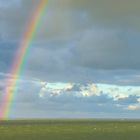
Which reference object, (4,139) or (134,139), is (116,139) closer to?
(134,139)

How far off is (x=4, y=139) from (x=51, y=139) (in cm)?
796

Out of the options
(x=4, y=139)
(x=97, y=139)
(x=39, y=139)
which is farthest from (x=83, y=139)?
(x=4, y=139)

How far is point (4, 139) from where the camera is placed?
220 ft

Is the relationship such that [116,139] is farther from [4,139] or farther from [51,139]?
[4,139]

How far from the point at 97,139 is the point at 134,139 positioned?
6185mm

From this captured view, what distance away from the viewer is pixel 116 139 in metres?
66.8

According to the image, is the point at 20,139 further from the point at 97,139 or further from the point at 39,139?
the point at 97,139

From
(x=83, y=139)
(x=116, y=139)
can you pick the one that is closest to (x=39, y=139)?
(x=83, y=139)

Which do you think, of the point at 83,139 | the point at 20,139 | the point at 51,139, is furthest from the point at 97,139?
the point at 20,139

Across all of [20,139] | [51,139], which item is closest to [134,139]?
[51,139]

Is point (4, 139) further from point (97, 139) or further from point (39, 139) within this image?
point (97, 139)

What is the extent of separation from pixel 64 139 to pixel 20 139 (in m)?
7.37

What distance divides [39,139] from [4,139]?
5907 millimetres

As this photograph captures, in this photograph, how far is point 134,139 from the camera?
66875 mm
